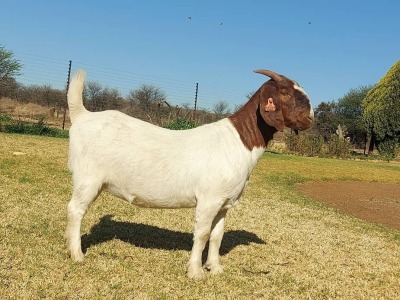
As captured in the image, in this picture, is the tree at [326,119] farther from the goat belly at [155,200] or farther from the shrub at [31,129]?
the goat belly at [155,200]

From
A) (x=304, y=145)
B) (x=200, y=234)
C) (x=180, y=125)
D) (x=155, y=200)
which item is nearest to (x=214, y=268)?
(x=200, y=234)

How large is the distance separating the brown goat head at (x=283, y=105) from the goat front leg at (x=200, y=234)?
1217 millimetres

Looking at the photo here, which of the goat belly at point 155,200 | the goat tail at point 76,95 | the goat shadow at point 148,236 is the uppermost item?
the goat tail at point 76,95

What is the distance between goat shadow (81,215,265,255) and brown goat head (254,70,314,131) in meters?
2.32

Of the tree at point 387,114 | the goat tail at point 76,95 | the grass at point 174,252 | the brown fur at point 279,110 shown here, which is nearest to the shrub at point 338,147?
the tree at point 387,114

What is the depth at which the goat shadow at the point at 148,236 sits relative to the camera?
19.8ft

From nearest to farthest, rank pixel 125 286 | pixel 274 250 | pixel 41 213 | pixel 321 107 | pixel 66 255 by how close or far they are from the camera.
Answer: pixel 125 286 < pixel 66 255 < pixel 274 250 < pixel 41 213 < pixel 321 107

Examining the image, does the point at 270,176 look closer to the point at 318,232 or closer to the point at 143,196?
the point at 318,232

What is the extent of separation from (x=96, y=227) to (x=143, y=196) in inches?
85.9

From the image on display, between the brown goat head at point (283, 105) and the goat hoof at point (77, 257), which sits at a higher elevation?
the brown goat head at point (283, 105)

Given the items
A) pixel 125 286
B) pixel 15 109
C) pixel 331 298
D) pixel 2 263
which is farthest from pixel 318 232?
pixel 15 109

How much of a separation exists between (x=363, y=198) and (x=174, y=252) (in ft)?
31.5

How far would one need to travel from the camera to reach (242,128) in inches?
195

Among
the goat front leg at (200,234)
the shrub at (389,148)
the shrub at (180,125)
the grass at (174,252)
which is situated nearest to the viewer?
the grass at (174,252)
